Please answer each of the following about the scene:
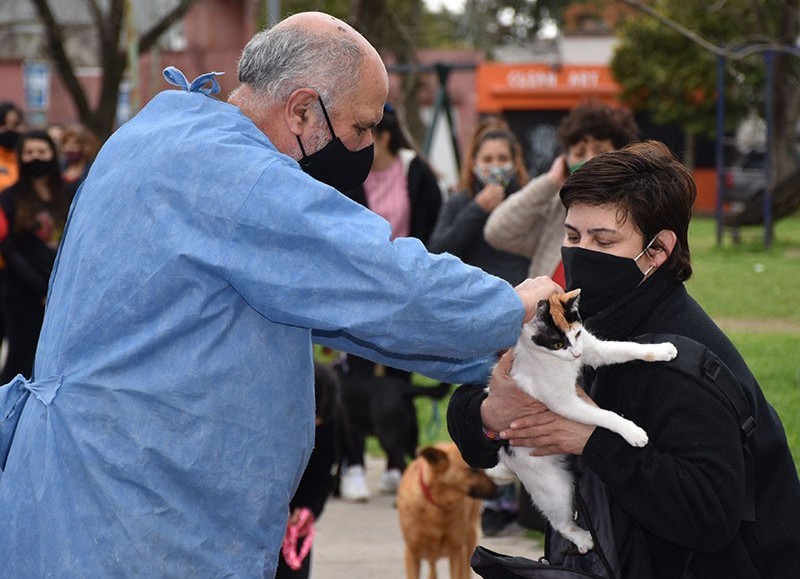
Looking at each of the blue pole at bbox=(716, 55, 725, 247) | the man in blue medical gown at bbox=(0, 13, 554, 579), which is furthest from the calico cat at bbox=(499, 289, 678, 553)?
the blue pole at bbox=(716, 55, 725, 247)

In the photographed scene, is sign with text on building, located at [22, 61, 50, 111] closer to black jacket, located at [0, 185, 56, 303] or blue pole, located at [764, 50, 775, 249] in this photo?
blue pole, located at [764, 50, 775, 249]

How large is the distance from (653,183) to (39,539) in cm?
160

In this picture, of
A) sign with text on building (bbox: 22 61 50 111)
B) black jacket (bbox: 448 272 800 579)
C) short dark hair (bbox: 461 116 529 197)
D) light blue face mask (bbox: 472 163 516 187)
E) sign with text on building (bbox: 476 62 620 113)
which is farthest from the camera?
sign with text on building (bbox: 476 62 620 113)

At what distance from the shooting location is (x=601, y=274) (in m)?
2.92

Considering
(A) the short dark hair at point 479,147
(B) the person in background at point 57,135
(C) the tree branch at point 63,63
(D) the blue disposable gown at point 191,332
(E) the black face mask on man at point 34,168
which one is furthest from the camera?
(C) the tree branch at point 63,63

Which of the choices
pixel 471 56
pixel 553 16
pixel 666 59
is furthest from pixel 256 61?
pixel 553 16

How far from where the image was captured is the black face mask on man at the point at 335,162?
2.86m

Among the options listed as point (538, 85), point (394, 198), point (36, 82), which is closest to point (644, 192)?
point (394, 198)

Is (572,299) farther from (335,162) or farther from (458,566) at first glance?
Answer: (458,566)

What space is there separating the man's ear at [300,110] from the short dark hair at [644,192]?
65cm

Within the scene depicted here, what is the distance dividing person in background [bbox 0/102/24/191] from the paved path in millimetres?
3911

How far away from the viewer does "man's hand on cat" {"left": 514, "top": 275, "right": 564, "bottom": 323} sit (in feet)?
9.23

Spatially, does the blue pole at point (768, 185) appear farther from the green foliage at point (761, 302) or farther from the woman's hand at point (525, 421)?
the woman's hand at point (525, 421)

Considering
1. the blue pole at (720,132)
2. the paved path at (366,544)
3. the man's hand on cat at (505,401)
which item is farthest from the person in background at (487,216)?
the blue pole at (720,132)
